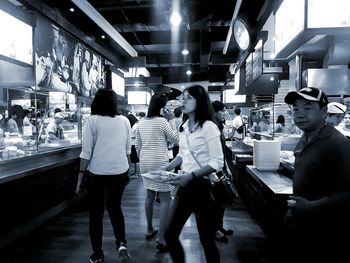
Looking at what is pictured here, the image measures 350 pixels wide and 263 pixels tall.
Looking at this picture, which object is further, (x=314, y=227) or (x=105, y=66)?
(x=105, y=66)

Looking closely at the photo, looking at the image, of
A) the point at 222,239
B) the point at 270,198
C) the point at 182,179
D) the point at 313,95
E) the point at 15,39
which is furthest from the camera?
the point at 15,39

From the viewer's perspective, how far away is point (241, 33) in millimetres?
4887

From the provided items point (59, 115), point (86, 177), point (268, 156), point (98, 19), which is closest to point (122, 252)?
point (86, 177)

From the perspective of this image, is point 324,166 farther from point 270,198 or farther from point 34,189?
point 34,189

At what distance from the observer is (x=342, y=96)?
3.96 meters

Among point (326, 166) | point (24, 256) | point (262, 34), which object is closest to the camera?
point (326, 166)

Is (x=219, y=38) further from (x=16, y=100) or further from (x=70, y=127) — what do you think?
(x=16, y=100)

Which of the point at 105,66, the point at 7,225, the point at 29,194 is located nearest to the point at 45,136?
the point at 29,194

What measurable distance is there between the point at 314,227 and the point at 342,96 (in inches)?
120

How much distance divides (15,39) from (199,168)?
303 centimetres

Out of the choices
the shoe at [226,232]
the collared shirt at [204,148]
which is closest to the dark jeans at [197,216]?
the collared shirt at [204,148]

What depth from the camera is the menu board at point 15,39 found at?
3.59m

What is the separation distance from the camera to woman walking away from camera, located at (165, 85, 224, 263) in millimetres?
2053

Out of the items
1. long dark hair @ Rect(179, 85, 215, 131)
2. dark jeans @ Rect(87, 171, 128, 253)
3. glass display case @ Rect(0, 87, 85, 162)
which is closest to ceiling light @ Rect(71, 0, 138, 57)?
glass display case @ Rect(0, 87, 85, 162)
